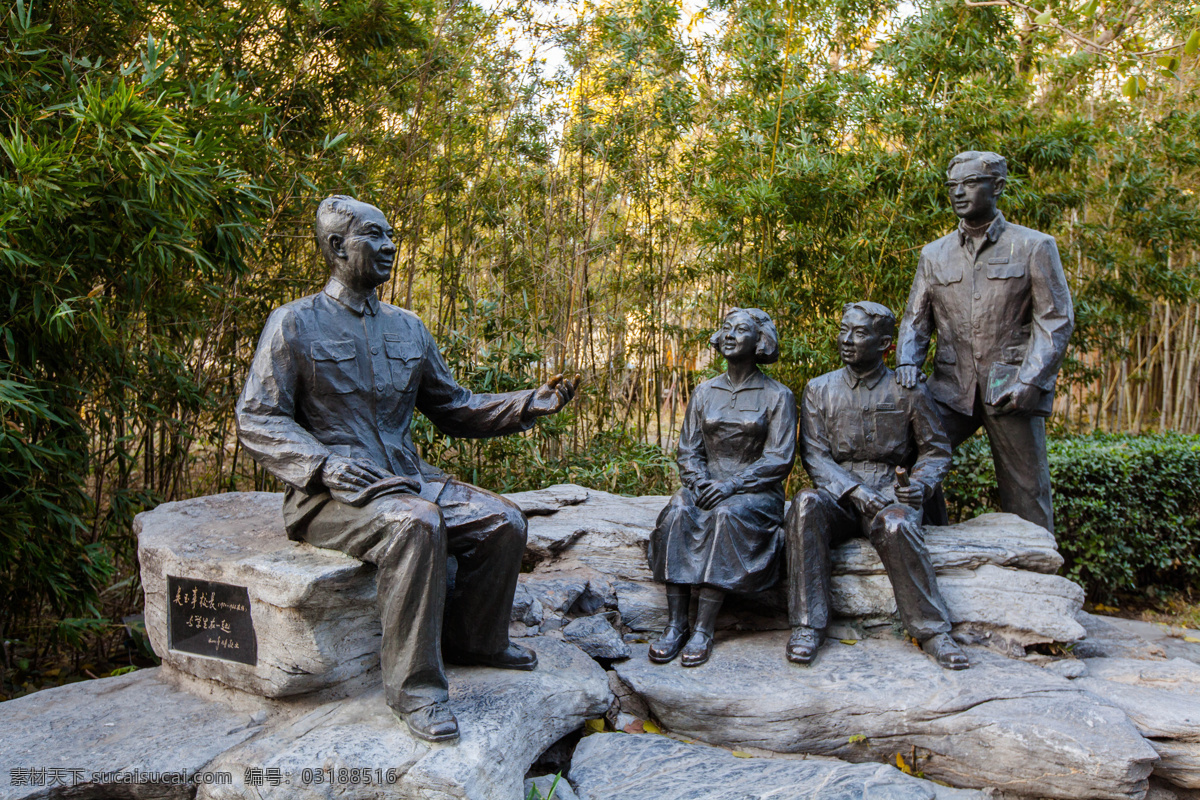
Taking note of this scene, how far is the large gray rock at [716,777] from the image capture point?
307cm

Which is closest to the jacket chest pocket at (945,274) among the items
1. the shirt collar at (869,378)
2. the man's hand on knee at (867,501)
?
the shirt collar at (869,378)

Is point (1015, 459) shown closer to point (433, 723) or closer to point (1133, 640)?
point (1133, 640)

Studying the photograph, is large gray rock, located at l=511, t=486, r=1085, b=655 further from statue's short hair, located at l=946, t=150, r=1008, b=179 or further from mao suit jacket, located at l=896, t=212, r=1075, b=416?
statue's short hair, located at l=946, t=150, r=1008, b=179

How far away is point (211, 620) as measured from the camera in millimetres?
3270

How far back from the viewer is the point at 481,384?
593cm

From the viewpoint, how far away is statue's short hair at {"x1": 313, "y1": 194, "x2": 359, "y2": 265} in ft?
10.8

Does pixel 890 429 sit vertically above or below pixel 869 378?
below

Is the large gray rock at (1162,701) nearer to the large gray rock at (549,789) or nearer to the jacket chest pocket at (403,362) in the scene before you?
the large gray rock at (549,789)

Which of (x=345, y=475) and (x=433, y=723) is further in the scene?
(x=345, y=475)

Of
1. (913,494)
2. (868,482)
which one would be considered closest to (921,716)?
(913,494)

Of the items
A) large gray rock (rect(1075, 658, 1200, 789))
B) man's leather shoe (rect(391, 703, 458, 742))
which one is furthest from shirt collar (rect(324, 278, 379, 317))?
large gray rock (rect(1075, 658, 1200, 789))

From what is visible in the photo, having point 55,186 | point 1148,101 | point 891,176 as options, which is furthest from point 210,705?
point 1148,101

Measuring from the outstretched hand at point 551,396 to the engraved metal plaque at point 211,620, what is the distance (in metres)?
1.24

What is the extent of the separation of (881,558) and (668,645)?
39.2 inches
